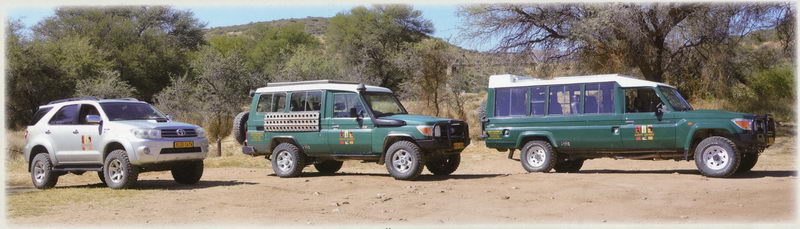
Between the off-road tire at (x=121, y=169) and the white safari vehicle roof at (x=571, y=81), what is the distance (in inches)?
273

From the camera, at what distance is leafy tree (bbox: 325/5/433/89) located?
5453 centimetres

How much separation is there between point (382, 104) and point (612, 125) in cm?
416

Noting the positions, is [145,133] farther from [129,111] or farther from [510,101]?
[510,101]

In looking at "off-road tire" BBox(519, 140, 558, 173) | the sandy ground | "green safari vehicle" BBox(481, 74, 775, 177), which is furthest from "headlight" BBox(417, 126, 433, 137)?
"off-road tire" BBox(519, 140, 558, 173)

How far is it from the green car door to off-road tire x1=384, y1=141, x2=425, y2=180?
0.57 meters

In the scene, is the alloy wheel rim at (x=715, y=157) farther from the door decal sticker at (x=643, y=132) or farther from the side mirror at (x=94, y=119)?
the side mirror at (x=94, y=119)

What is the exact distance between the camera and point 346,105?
15.0 metres

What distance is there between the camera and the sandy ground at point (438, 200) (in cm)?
944

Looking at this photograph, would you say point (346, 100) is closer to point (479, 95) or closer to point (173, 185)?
point (173, 185)

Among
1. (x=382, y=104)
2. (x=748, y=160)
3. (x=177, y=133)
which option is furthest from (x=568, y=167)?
(x=177, y=133)

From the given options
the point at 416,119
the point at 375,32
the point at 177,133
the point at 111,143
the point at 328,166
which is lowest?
the point at 328,166

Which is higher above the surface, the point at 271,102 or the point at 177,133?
the point at 271,102

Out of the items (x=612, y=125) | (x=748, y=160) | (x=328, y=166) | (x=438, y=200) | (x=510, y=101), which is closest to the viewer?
(x=438, y=200)

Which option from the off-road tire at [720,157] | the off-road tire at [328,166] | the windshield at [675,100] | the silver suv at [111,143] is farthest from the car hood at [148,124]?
the off-road tire at [720,157]
